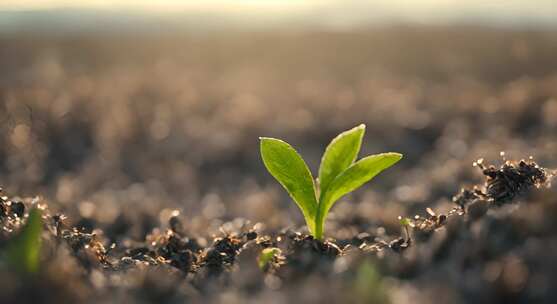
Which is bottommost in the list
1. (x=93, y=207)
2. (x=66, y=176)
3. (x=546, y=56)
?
(x=93, y=207)

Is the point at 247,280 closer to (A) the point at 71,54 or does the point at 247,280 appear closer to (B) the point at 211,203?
(B) the point at 211,203

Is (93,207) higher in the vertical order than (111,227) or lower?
higher

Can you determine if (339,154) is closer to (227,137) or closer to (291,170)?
(291,170)

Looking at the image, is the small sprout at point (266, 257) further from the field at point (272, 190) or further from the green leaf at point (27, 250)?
the green leaf at point (27, 250)

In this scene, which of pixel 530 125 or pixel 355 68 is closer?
pixel 530 125

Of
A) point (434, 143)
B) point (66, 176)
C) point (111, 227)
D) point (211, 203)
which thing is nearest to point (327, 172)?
point (111, 227)

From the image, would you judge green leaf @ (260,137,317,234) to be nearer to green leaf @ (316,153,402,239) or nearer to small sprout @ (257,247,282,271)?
green leaf @ (316,153,402,239)

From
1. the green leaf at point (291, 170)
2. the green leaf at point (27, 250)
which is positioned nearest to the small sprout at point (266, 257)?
the green leaf at point (291, 170)
